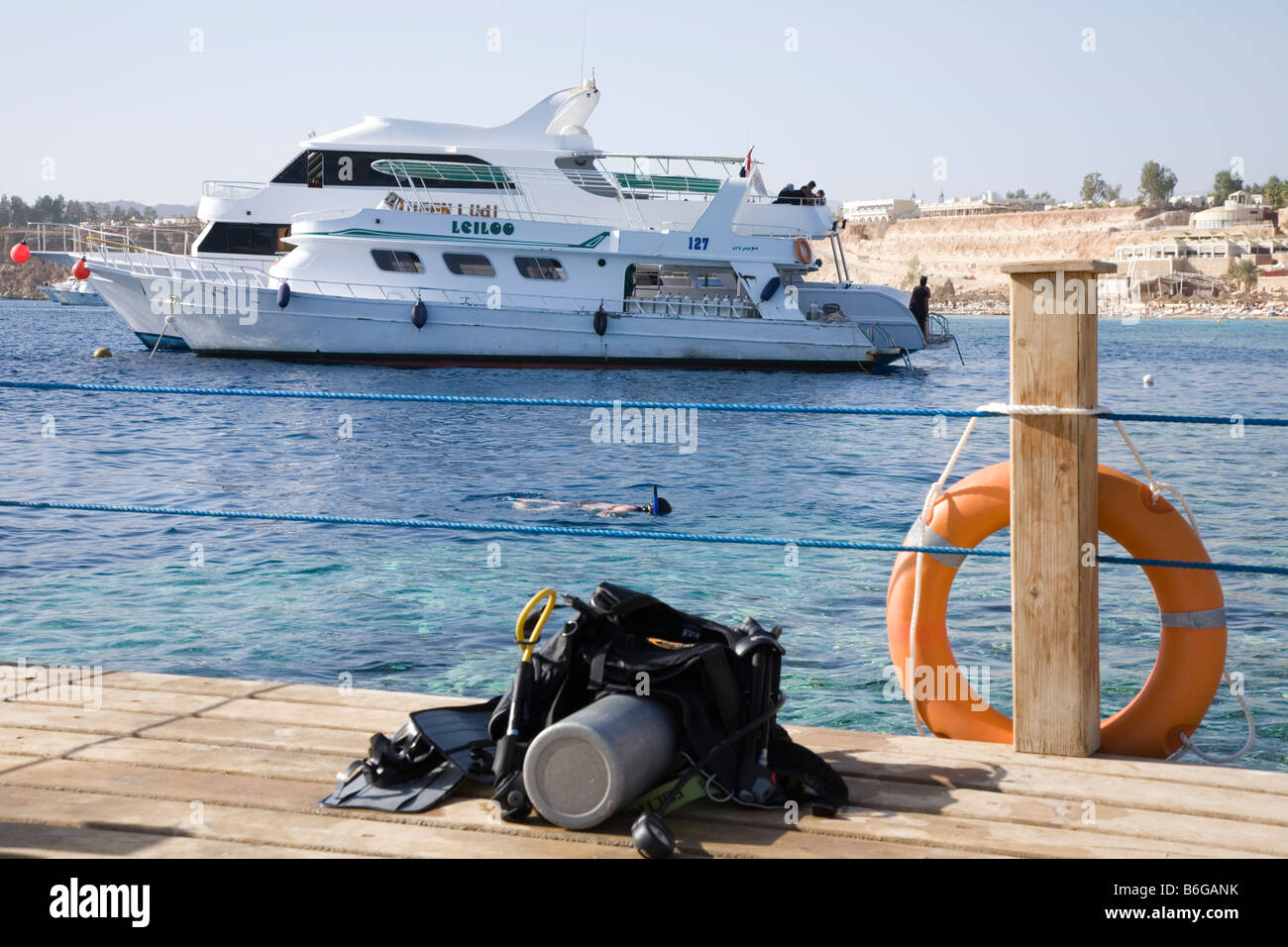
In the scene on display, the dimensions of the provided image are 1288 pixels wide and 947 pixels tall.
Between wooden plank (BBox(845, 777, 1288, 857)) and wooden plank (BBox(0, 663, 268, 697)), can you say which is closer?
wooden plank (BBox(845, 777, 1288, 857))

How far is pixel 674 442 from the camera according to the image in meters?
20.6

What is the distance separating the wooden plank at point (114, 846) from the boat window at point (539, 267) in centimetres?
2470

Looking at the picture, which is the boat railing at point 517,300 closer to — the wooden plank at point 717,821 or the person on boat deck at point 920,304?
the person on boat deck at point 920,304

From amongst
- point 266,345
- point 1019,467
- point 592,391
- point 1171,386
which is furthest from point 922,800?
point 1171,386

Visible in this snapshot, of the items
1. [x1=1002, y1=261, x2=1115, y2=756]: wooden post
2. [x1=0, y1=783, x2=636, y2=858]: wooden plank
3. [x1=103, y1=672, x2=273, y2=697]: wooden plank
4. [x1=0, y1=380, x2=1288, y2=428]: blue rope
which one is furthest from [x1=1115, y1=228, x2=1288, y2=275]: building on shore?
[x1=0, y1=783, x2=636, y2=858]: wooden plank

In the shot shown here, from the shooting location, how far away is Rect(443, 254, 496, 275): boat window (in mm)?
26484

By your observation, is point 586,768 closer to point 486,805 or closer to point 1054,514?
point 486,805

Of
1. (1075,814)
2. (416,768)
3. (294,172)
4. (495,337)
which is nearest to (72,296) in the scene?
(294,172)

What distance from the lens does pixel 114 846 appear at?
253 cm

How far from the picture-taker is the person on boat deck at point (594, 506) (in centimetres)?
1248

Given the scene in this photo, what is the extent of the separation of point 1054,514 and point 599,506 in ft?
32.3

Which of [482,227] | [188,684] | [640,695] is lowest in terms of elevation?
[188,684]

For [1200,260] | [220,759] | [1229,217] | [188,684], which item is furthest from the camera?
[1229,217]

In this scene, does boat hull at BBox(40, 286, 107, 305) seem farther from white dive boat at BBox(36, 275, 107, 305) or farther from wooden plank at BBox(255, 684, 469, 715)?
wooden plank at BBox(255, 684, 469, 715)
